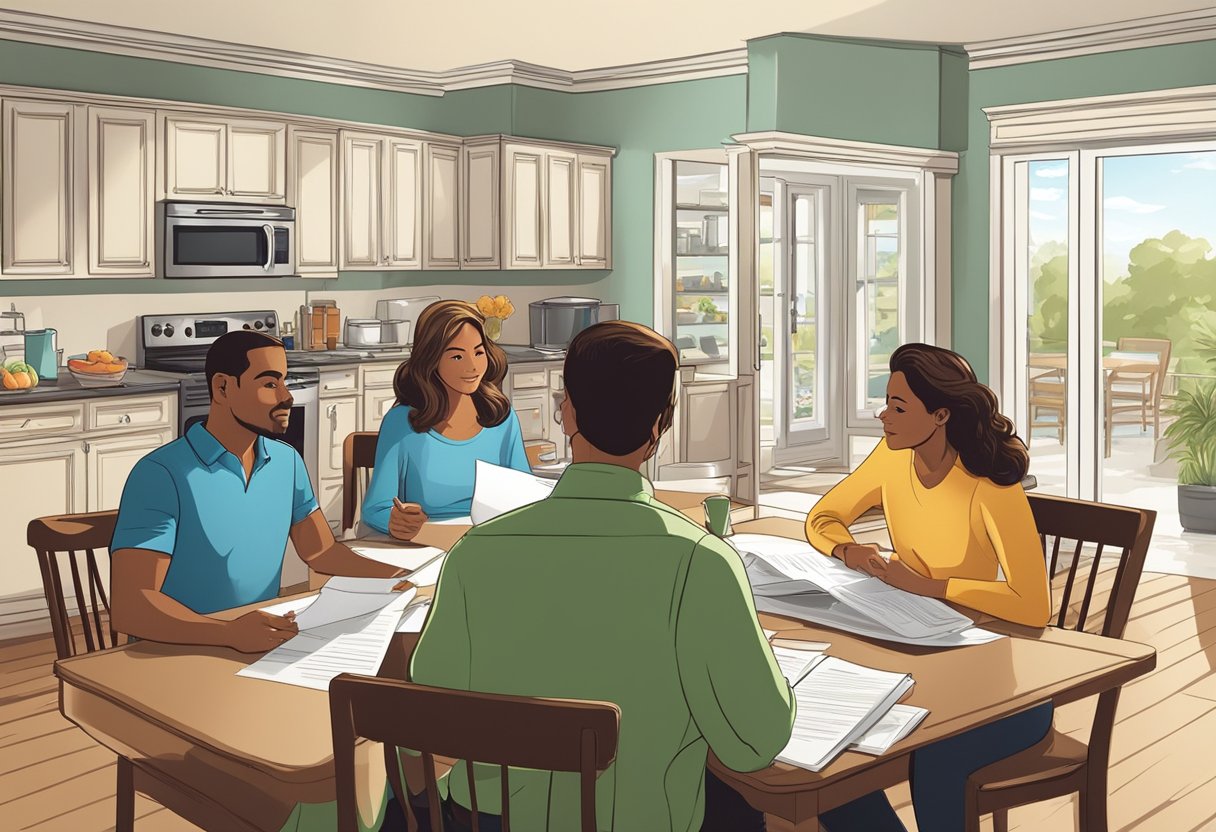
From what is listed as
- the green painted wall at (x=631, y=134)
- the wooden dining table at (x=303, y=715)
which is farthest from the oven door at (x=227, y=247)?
the wooden dining table at (x=303, y=715)

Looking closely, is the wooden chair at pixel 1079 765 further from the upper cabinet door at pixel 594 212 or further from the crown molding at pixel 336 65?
the upper cabinet door at pixel 594 212

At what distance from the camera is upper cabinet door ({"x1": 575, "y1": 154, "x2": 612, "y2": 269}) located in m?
6.91

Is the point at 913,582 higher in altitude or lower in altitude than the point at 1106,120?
lower

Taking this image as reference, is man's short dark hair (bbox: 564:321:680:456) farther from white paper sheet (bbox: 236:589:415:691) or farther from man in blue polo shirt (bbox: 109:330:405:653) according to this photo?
man in blue polo shirt (bbox: 109:330:405:653)

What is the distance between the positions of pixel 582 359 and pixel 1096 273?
508 cm

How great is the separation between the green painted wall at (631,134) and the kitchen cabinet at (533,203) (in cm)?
13

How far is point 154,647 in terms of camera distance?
191 cm

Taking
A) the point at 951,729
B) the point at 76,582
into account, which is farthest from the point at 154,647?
the point at 951,729

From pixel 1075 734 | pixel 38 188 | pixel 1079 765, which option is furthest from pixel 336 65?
pixel 1079 765

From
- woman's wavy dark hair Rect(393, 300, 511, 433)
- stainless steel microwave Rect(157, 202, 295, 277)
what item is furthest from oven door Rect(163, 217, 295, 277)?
woman's wavy dark hair Rect(393, 300, 511, 433)

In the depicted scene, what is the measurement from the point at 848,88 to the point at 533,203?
1.84 m

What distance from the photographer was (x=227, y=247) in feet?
18.6

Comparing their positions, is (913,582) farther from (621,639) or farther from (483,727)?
(483,727)

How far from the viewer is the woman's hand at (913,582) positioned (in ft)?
7.01
